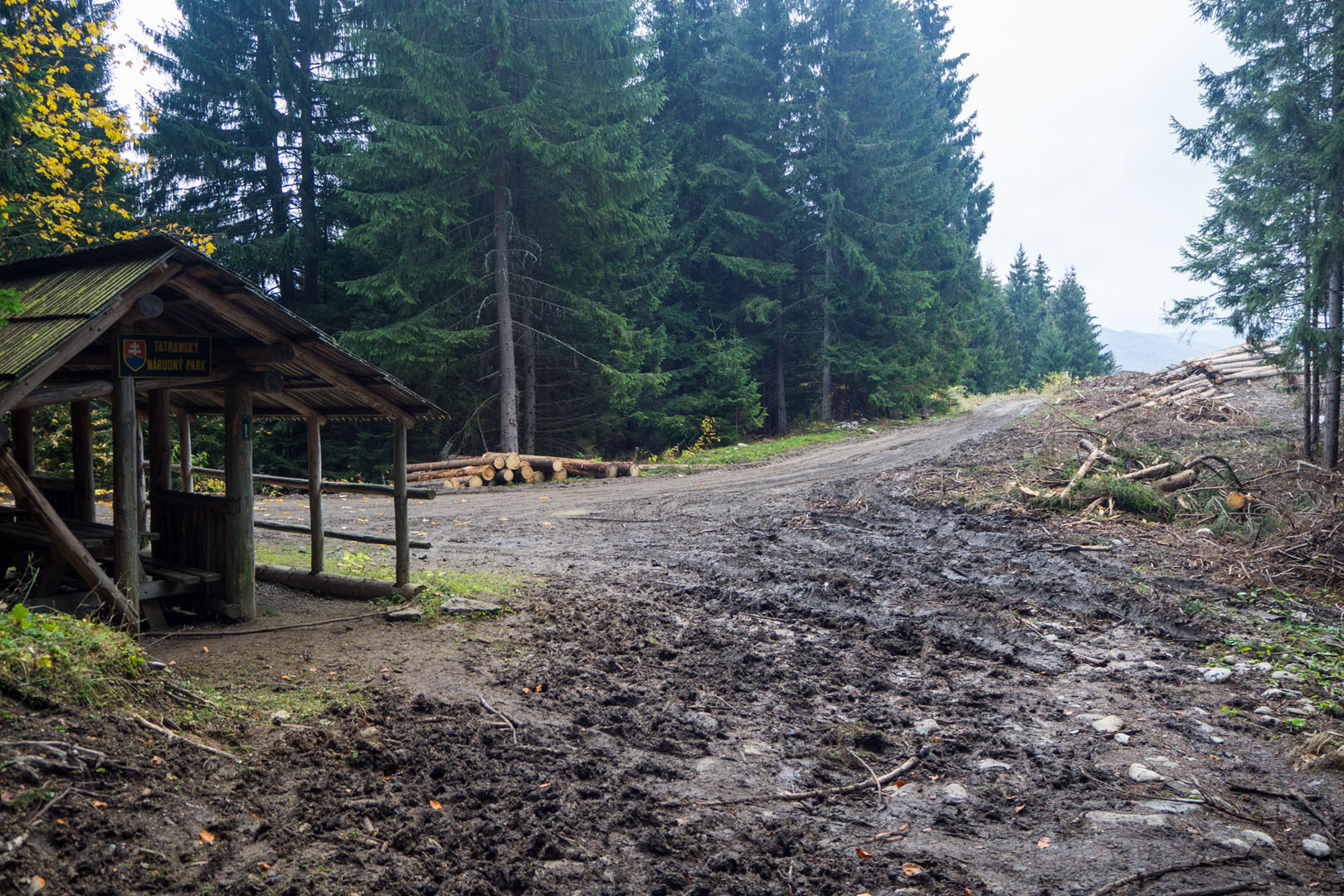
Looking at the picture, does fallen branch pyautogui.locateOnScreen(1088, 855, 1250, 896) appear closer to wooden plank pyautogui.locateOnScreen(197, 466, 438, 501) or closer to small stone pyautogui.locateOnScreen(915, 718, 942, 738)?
small stone pyautogui.locateOnScreen(915, 718, 942, 738)

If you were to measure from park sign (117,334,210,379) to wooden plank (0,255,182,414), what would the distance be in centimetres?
36

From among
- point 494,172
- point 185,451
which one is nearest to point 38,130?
point 185,451

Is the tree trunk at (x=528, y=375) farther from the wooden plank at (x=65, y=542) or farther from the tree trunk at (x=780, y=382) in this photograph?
the wooden plank at (x=65, y=542)

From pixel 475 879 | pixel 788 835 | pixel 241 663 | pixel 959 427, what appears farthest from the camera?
pixel 959 427

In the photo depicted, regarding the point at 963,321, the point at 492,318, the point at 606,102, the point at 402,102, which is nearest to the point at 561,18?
the point at 606,102

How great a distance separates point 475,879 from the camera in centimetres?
352

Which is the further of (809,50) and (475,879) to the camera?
(809,50)

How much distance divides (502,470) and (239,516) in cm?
1145

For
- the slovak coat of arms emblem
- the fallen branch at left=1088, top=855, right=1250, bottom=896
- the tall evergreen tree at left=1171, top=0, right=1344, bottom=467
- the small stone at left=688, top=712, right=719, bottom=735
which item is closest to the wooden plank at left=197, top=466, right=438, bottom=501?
the slovak coat of arms emblem

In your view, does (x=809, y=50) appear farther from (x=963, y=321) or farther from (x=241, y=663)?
(x=241, y=663)

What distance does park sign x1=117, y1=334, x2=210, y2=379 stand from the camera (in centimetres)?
634

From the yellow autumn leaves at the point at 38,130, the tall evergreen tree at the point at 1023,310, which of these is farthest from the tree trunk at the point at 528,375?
the tall evergreen tree at the point at 1023,310

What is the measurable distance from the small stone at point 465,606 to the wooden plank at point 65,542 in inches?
103

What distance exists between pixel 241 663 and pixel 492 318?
645 inches
